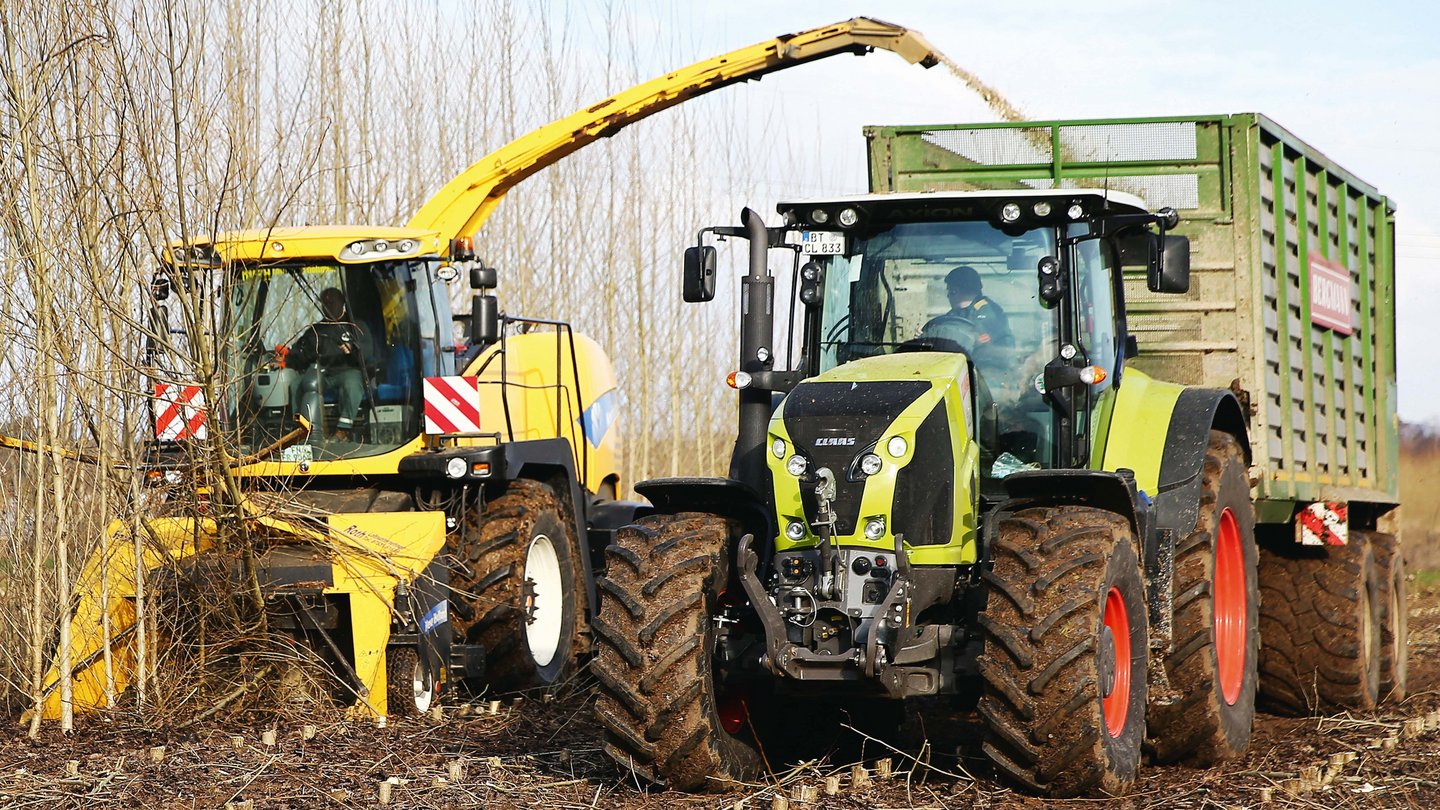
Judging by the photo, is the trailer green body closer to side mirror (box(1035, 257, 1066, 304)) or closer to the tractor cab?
the tractor cab

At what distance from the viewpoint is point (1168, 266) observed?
6.59 m

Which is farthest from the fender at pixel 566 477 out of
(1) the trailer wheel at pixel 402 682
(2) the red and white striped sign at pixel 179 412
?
(2) the red and white striped sign at pixel 179 412

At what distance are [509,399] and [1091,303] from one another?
4261 millimetres

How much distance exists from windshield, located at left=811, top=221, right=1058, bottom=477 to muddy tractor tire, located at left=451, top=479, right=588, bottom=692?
111 inches

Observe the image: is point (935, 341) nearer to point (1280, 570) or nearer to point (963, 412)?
point (963, 412)

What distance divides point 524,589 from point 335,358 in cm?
159

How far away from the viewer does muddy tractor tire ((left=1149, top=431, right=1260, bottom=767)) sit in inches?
260

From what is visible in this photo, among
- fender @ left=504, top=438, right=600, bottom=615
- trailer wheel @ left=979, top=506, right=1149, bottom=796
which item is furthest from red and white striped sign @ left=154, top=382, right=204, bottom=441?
trailer wheel @ left=979, top=506, right=1149, bottom=796

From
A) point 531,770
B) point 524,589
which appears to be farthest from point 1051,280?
point 524,589

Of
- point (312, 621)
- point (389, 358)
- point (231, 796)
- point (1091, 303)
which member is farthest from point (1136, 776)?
point (389, 358)

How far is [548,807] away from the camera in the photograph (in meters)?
5.89

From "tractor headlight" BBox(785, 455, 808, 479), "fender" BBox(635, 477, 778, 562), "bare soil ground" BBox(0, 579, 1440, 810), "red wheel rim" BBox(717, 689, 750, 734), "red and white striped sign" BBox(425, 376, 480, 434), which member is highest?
"red and white striped sign" BBox(425, 376, 480, 434)

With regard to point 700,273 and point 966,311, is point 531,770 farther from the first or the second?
point 966,311

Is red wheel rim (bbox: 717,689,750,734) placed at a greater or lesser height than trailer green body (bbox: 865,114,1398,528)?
lesser
